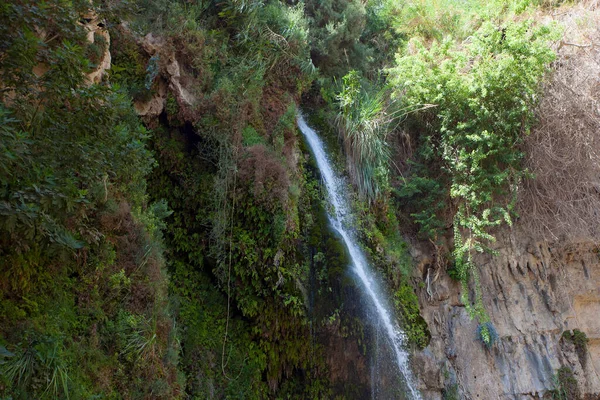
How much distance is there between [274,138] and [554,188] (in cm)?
674

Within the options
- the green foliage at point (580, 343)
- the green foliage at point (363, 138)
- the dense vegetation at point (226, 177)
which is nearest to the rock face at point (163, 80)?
the dense vegetation at point (226, 177)

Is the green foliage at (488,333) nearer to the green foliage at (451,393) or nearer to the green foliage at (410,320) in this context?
the green foliage at (451,393)

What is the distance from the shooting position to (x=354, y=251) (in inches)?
344

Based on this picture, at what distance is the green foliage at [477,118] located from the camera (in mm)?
10273

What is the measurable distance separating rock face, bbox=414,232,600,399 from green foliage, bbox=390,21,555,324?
1.75ft

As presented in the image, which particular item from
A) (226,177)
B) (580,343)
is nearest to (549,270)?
(580,343)

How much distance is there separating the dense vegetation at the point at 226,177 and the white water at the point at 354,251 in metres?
0.40

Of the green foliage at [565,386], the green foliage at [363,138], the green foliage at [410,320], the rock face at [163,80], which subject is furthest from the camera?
the green foliage at [565,386]

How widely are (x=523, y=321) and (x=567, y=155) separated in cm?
383

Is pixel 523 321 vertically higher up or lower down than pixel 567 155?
lower down

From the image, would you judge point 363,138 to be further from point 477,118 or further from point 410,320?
point 410,320

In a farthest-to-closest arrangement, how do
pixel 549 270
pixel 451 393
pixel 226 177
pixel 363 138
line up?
1. pixel 549 270
2. pixel 363 138
3. pixel 451 393
4. pixel 226 177

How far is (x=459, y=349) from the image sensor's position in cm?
1027

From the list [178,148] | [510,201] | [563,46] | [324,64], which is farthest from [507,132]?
[178,148]
